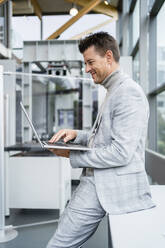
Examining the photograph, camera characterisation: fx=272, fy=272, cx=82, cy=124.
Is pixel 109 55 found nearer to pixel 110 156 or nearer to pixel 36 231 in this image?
pixel 110 156

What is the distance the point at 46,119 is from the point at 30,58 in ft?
6.86

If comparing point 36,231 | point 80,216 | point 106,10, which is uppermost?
point 106,10

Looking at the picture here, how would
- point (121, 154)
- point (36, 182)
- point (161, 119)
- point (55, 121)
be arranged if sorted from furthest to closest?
point (55, 121)
point (161, 119)
point (36, 182)
point (121, 154)

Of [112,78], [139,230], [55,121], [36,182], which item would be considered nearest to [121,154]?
[112,78]

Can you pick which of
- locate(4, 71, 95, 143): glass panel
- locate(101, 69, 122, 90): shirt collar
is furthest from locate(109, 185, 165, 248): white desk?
locate(4, 71, 95, 143): glass panel

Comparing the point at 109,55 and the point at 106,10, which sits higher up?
the point at 106,10

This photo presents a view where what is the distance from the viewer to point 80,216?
1.16m

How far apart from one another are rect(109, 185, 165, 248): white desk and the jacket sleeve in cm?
33

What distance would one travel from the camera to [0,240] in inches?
109

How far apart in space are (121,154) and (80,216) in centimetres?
34

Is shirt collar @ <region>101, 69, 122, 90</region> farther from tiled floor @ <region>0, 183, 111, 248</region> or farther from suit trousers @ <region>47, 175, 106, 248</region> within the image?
tiled floor @ <region>0, 183, 111, 248</region>

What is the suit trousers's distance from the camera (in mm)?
1141

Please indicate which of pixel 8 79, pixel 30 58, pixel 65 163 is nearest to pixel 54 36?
pixel 30 58

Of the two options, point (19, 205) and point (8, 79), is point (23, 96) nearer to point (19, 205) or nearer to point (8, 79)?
point (8, 79)
